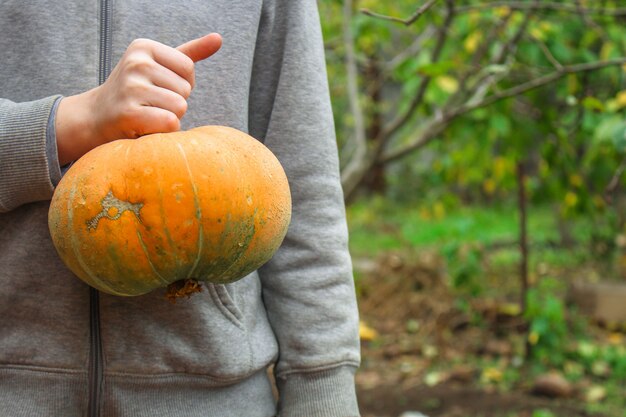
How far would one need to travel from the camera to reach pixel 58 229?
101cm

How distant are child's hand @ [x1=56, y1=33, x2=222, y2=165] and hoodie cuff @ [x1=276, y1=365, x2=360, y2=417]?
531 mm

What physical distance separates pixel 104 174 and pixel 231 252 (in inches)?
7.4

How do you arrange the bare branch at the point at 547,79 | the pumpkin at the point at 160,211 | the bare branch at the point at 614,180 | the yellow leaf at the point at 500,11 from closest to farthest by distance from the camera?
the pumpkin at the point at 160,211 < the bare branch at the point at 614,180 < the bare branch at the point at 547,79 < the yellow leaf at the point at 500,11

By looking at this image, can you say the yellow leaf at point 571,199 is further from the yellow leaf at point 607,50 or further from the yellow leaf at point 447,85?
→ the yellow leaf at point 447,85

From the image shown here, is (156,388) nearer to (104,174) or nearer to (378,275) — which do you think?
(104,174)

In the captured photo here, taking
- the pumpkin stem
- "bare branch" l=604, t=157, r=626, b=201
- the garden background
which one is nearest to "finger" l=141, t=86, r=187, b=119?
the pumpkin stem

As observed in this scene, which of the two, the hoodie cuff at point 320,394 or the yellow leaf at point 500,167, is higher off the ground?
the hoodie cuff at point 320,394

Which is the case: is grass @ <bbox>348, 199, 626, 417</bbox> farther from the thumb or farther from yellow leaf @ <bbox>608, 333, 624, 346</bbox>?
the thumb

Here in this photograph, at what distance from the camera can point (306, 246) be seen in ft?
4.53

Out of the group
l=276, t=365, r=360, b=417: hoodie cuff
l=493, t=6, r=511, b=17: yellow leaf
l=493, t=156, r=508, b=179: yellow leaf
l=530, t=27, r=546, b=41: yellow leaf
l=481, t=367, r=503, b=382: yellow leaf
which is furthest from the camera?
l=493, t=156, r=508, b=179: yellow leaf

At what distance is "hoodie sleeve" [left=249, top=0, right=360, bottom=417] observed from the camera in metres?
1.36

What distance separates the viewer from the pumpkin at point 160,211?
98cm

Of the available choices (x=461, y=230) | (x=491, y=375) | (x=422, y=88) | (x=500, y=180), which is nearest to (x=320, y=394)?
(x=422, y=88)

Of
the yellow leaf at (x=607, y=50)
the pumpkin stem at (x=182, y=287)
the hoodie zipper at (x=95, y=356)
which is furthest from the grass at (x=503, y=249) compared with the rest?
the pumpkin stem at (x=182, y=287)
